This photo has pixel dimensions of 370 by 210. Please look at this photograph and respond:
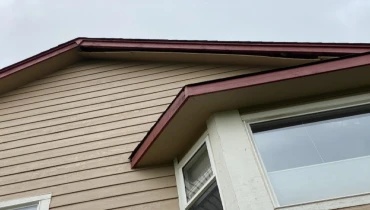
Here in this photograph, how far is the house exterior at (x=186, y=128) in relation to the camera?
3.00 metres

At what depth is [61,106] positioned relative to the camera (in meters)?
5.39

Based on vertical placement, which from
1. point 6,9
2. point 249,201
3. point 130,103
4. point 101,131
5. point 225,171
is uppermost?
point 6,9

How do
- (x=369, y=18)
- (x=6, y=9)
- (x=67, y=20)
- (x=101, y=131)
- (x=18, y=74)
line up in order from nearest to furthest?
(x=101, y=131), (x=18, y=74), (x=67, y=20), (x=6, y=9), (x=369, y=18)

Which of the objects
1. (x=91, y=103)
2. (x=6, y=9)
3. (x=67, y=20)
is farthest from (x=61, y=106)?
(x=6, y=9)

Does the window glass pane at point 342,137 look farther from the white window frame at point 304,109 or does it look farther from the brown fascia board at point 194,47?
the brown fascia board at point 194,47

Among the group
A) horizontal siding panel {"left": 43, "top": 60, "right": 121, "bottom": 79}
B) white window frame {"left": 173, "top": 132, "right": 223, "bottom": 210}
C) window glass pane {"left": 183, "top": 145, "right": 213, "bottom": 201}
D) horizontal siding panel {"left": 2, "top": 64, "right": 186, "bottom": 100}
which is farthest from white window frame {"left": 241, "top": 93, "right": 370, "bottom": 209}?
horizontal siding panel {"left": 43, "top": 60, "right": 121, "bottom": 79}

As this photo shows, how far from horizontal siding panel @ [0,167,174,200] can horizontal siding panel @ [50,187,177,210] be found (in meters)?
0.20

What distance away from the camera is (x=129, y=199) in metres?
3.85

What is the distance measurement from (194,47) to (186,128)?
2.22 m

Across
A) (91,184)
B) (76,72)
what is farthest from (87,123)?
(76,72)

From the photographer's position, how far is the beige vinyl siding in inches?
157

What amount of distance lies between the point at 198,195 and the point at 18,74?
13.8ft

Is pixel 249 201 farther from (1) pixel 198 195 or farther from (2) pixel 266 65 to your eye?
(2) pixel 266 65

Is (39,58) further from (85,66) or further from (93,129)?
(93,129)
